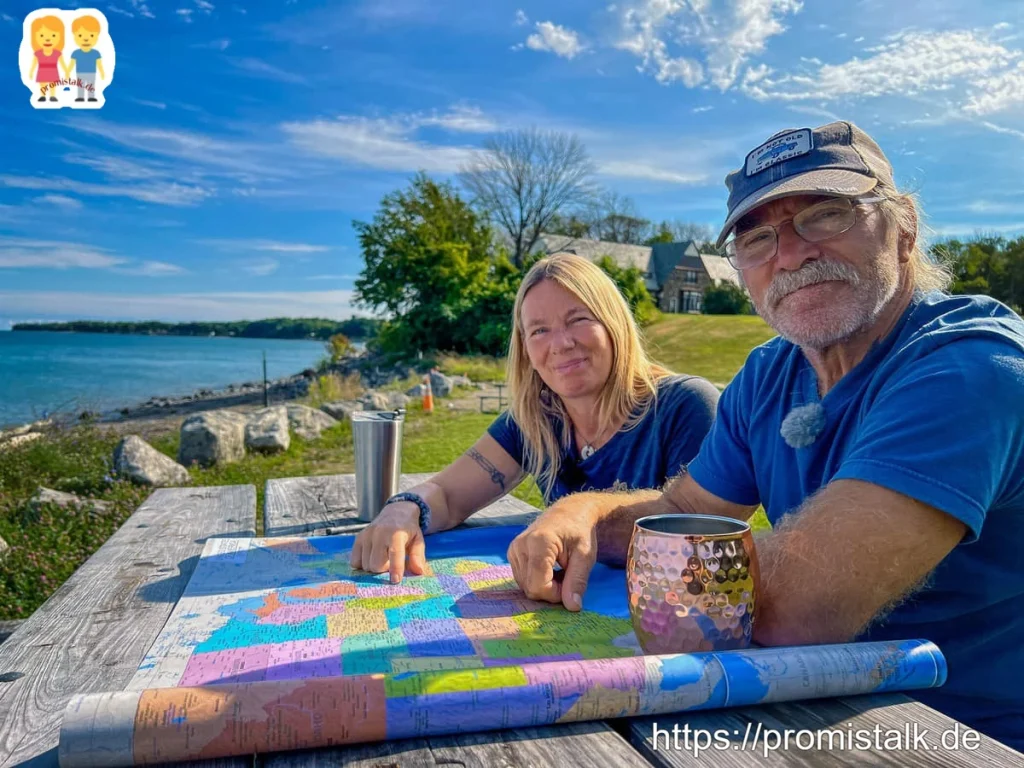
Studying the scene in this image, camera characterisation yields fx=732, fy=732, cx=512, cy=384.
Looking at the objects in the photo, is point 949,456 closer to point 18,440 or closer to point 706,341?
point 18,440

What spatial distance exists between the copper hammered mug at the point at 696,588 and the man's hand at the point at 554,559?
0.38 metres

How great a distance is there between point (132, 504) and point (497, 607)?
4115 mm

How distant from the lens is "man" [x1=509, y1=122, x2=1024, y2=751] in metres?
1.10

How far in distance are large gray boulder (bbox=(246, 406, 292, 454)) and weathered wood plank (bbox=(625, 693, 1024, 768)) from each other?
734 centimetres

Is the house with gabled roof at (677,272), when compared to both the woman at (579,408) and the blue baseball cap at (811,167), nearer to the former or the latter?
the woman at (579,408)

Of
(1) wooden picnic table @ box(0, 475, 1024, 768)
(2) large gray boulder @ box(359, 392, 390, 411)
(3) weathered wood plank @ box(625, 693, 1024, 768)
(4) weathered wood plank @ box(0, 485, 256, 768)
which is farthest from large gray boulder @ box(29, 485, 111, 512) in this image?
(2) large gray boulder @ box(359, 392, 390, 411)

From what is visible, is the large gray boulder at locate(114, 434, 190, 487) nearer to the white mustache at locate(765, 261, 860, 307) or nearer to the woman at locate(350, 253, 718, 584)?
the woman at locate(350, 253, 718, 584)

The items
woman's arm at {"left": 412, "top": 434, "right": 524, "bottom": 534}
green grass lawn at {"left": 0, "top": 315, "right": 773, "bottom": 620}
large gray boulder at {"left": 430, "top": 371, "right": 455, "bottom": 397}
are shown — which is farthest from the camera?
large gray boulder at {"left": 430, "top": 371, "right": 455, "bottom": 397}

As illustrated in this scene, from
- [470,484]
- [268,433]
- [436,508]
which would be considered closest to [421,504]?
[436,508]

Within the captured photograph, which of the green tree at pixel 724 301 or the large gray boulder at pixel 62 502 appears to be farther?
the green tree at pixel 724 301

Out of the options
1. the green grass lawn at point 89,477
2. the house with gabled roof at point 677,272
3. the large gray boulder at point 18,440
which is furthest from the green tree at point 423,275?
the house with gabled roof at point 677,272

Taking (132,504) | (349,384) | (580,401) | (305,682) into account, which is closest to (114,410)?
(349,384)

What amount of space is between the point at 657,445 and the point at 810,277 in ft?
3.19

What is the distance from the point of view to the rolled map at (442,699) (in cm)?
78
